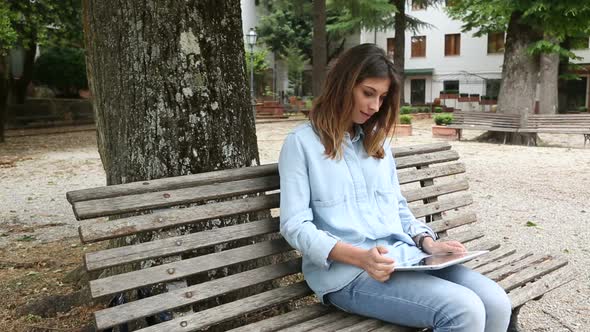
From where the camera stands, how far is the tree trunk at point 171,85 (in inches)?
115

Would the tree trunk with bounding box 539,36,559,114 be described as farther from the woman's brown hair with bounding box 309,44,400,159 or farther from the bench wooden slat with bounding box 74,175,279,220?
the bench wooden slat with bounding box 74,175,279,220

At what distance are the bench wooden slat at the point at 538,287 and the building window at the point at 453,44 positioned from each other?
38.3 m

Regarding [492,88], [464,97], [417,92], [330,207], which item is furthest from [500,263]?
[417,92]

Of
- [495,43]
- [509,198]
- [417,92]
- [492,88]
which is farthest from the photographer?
[417,92]

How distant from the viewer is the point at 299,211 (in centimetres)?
240

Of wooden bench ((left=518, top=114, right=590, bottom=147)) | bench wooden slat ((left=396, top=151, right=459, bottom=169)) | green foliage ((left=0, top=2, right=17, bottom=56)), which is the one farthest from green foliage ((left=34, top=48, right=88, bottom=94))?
bench wooden slat ((left=396, top=151, right=459, bottom=169))

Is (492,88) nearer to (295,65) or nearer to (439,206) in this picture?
(295,65)

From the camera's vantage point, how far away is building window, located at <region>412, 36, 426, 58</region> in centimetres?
4072

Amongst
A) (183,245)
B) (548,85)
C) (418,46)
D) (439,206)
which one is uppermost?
(418,46)

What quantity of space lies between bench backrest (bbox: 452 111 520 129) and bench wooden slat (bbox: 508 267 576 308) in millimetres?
12427

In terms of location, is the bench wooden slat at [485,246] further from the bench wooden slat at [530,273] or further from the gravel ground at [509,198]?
the gravel ground at [509,198]

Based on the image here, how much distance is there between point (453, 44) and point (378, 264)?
1562 inches

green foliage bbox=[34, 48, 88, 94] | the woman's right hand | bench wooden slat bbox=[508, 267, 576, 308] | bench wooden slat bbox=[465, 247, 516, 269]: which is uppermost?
green foliage bbox=[34, 48, 88, 94]

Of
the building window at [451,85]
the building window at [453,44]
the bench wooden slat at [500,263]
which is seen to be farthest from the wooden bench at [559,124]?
the building window at [453,44]
